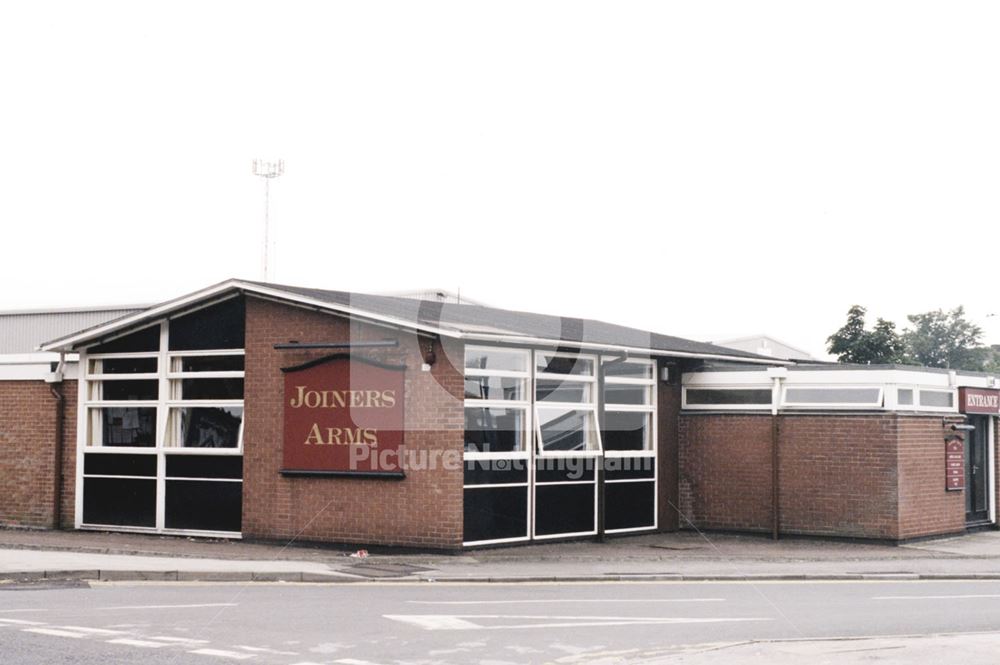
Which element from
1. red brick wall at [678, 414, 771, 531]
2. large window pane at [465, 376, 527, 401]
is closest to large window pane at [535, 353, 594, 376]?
large window pane at [465, 376, 527, 401]

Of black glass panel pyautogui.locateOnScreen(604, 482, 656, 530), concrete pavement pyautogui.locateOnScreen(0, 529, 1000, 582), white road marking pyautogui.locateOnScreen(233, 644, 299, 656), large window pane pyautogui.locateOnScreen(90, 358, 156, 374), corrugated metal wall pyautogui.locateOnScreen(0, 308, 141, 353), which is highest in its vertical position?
corrugated metal wall pyautogui.locateOnScreen(0, 308, 141, 353)

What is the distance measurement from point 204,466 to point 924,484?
43.2 feet

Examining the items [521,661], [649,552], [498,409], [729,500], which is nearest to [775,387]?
[729,500]

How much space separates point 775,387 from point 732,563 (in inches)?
203

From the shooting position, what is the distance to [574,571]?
695 inches

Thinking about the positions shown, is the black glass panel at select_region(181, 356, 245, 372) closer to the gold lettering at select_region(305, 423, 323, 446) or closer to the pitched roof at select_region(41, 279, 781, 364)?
the pitched roof at select_region(41, 279, 781, 364)

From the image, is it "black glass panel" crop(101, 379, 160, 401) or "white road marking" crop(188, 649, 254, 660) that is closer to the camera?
"white road marking" crop(188, 649, 254, 660)

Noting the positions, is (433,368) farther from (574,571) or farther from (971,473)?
(971,473)

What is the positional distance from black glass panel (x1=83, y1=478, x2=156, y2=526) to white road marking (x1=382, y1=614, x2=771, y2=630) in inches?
404

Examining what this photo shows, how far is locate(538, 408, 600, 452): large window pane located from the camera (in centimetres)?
2112

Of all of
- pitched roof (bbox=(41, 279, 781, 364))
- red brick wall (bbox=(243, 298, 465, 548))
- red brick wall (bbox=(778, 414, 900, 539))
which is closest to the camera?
red brick wall (bbox=(243, 298, 465, 548))

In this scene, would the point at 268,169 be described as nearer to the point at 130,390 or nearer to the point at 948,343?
the point at 130,390

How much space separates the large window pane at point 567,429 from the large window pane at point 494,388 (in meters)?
0.61

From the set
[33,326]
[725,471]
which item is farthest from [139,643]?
[33,326]
